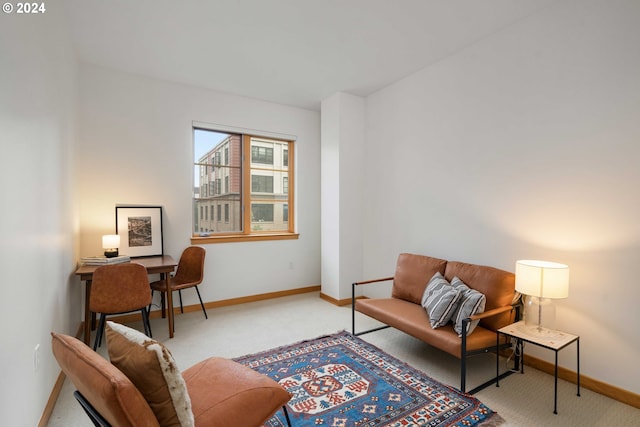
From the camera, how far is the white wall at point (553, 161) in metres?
2.23

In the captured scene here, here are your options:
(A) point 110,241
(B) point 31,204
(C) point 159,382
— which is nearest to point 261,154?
(A) point 110,241

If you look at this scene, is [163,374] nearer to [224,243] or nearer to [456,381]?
[456,381]

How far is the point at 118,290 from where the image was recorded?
284 cm

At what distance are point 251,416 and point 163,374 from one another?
53 cm

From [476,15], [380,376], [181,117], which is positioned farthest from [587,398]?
[181,117]

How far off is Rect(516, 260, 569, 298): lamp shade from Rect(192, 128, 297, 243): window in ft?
10.5

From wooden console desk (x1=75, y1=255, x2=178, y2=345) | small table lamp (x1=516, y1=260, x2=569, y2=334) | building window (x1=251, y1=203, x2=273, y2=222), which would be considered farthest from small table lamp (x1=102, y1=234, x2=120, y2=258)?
small table lamp (x1=516, y1=260, x2=569, y2=334)

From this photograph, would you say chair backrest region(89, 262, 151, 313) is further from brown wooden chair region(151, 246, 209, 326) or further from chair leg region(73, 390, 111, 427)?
chair leg region(73, 390, 111, 427)

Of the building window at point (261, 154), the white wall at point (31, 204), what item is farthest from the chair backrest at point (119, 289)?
the building window at point (261, 154)

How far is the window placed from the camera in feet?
14.3

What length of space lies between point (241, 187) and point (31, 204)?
2.89m

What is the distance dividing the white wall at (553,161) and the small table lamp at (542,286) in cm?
17

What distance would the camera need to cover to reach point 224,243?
435 cm

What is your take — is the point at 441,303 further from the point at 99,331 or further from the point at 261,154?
the point at 261,154
